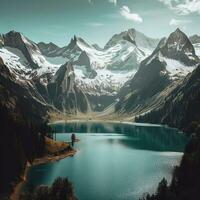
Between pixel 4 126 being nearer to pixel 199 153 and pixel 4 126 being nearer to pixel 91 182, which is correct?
pixel 91 182

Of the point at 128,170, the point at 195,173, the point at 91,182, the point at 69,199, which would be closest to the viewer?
the point at 69,199

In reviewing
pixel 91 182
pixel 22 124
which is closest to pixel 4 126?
pixel 22 124

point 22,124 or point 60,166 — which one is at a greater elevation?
point 22,124

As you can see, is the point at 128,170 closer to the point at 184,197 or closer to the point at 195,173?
the point at 195,173

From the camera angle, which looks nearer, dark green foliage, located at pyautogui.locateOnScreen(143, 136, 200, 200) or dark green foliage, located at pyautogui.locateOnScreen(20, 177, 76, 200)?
dark green foliage, located at pyautogui.locateOnScreen(20, 177, 76, 200)

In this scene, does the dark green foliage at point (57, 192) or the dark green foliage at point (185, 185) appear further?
the dark green foliage at point (185, 185)

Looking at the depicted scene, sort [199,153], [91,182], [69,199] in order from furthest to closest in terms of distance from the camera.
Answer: [91,182], [199,153], [69,199]

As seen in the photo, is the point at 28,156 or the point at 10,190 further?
the point at 28,156

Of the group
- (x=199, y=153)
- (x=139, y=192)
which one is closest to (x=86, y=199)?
(x=139, y=192)

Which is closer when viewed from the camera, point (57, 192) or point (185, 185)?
point (57, 192)

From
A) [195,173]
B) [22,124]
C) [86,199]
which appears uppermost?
[22,124]

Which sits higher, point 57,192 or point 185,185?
point 57,192
